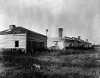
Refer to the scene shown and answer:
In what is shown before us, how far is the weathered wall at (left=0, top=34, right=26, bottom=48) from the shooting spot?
1987 cm

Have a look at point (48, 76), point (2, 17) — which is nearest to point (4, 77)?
point (48, 76)

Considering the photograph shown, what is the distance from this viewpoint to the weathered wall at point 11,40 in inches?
782

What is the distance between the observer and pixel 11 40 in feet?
66.2

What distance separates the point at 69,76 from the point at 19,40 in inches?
553

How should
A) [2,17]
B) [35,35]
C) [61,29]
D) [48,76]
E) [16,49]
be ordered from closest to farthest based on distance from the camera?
1. [48,76]
2. [2,17]
3. [16,49]
4. [35,35]
5. [61,29]

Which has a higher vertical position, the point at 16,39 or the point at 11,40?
the point at 16,39

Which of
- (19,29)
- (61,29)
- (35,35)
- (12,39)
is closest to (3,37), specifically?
(12,39)

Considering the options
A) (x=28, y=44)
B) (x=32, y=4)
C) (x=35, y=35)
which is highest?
(x=32, y=4)

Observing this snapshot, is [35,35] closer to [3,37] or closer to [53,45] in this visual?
[3,37]

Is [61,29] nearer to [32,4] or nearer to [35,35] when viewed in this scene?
[35,35]

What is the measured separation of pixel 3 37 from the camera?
66.9 feet

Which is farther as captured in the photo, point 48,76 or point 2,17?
point 2,17

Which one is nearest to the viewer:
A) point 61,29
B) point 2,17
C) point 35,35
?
point 2,17

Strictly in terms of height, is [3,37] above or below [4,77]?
above
